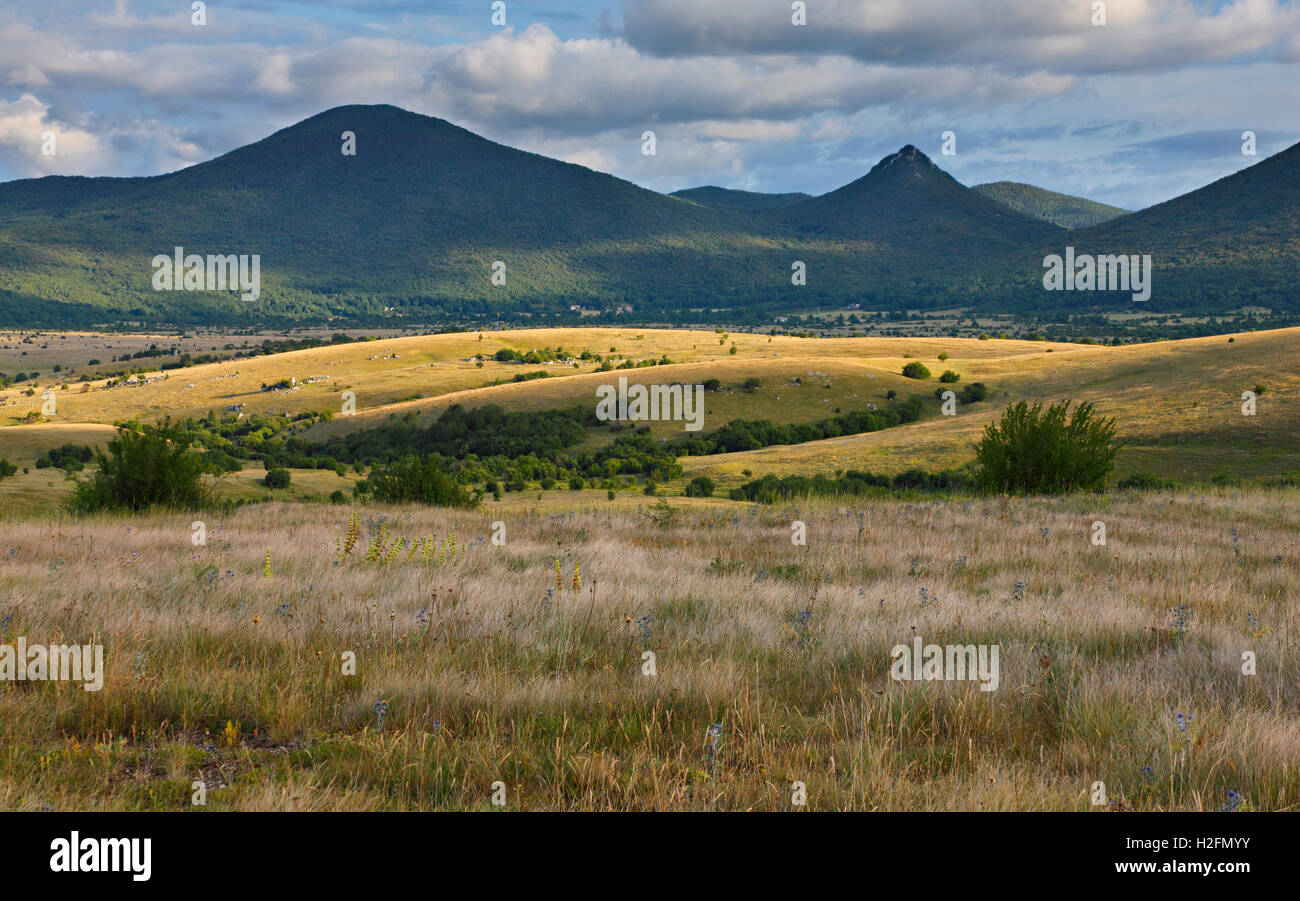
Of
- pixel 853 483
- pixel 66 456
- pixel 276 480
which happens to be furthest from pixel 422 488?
pixel 66 456

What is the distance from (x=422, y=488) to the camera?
24781mm

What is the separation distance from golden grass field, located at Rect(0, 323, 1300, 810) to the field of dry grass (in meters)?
0.02

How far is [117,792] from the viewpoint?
397cm

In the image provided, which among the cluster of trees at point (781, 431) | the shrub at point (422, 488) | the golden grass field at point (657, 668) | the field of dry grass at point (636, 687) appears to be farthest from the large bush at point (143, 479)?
the cluster of trees at point (781, 431)

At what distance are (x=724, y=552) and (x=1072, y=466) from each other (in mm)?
15791

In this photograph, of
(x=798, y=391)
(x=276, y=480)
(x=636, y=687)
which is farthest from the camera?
(x=798, y=391)

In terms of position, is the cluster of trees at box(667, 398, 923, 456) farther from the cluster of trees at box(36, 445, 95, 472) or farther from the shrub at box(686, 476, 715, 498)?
the cluster of trees at box(36, 445, 95, 472)

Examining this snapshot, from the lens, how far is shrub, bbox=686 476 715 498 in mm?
36625

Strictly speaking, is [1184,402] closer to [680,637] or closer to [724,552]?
[724,552]

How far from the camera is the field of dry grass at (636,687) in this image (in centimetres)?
407

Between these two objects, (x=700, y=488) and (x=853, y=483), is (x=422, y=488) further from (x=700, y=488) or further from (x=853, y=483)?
(x=853, y=483)

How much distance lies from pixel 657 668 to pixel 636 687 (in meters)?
0.49
